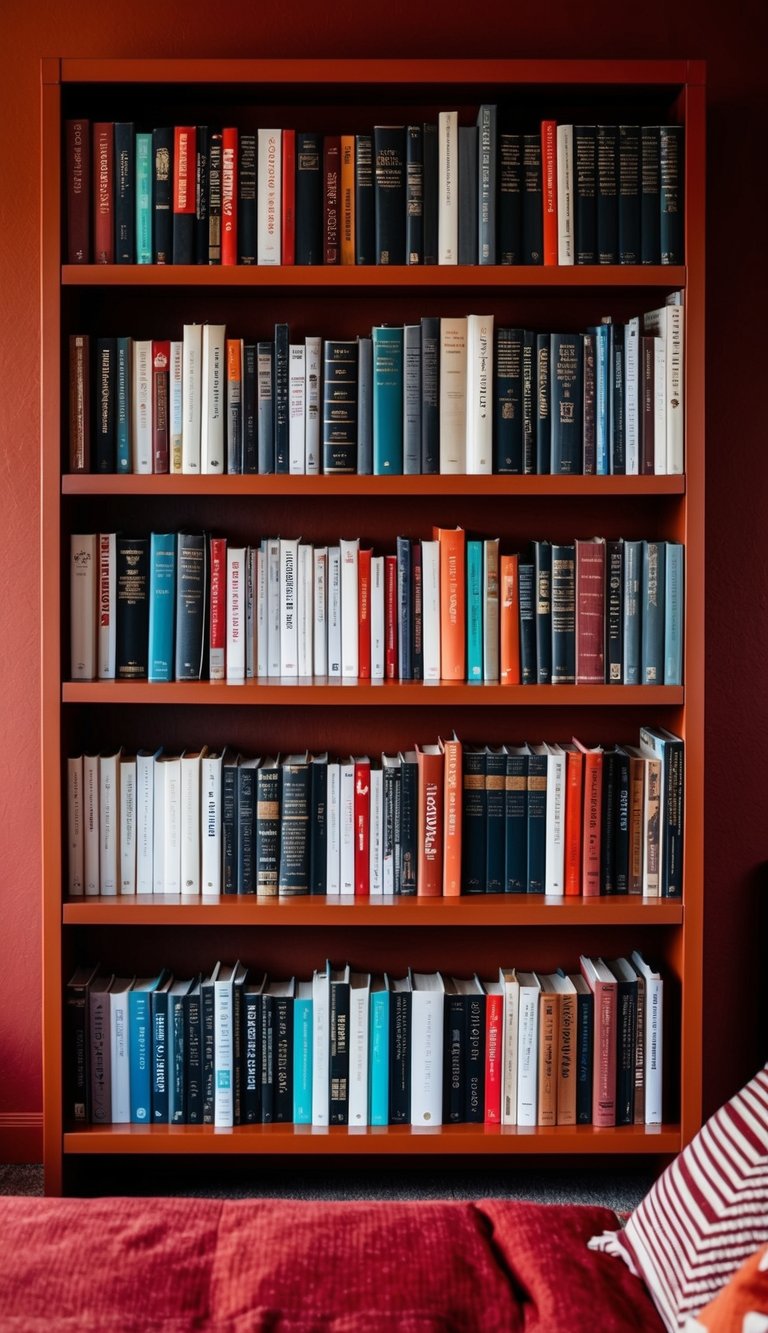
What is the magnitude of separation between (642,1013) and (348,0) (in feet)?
7.10

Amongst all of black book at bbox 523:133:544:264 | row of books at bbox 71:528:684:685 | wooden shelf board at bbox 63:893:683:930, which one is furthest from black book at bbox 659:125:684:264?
wooden shelf board at bbox 63:893:683:930

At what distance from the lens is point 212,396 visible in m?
2.19

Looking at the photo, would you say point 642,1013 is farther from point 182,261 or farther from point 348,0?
point 348,0

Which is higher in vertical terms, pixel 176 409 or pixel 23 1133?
pixel 176 409

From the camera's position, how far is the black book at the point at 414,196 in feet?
7.09

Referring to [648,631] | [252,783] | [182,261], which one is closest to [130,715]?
[252,783]

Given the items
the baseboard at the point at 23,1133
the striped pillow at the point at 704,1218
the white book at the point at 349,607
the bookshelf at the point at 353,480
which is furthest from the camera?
the baseboard at the point at 23,1133

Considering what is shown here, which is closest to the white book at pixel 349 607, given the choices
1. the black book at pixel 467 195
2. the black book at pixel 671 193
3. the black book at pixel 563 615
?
the black book at pixel 563 615

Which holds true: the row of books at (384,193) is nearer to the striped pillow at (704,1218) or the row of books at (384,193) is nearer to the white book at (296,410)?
the white book at (296,410)

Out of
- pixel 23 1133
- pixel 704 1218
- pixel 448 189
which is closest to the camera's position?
pixel 704 1218

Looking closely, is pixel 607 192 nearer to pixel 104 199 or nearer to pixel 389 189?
pixel 389 189

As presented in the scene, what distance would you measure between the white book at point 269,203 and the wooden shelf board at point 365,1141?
1.69 meters

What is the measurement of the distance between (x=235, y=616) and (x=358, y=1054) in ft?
2.95

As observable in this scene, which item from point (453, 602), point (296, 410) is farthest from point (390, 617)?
point (296, 410)
